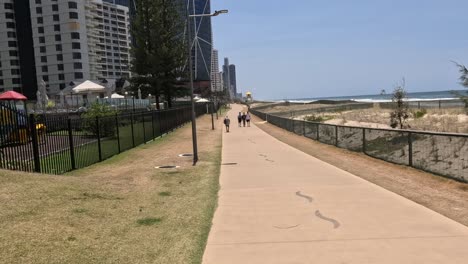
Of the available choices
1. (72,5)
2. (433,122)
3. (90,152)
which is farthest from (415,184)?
(72,5)

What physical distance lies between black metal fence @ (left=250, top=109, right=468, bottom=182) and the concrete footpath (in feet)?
7.50

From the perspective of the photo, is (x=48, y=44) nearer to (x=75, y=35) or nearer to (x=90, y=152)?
(x=75, y=35)

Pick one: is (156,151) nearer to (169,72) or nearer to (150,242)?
(150,242)

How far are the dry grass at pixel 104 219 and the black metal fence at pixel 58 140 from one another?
2.02 meters

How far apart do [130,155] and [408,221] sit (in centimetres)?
1291

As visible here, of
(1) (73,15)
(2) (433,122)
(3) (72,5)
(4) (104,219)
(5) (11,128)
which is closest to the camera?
(4) (104,219)

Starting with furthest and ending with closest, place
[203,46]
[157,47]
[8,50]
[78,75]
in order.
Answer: [203,46] → [8,50] → [78,75] → [157,47]

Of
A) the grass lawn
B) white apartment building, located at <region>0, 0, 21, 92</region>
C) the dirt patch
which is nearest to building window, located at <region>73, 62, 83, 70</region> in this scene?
white apartment building, located at <region>0, 0, 21, 92</region>

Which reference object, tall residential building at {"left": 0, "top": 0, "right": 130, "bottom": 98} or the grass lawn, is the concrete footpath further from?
tall residential building at {"left": 0, "top": 0, "right": 130, "bottom": 98}

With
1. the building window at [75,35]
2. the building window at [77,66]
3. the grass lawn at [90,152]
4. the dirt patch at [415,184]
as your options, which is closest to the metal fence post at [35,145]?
the grass lawn at [90,152]

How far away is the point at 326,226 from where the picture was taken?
6715 mm

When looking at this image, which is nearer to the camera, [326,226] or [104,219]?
[326,226]

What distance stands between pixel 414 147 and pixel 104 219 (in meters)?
9.23

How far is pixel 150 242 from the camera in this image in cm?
605
